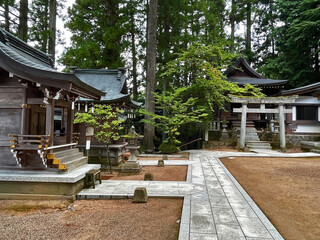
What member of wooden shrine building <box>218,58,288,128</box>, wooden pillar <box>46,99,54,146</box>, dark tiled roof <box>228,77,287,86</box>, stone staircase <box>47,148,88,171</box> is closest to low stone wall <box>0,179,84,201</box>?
stone staircase <box>47,148,88,171</box>

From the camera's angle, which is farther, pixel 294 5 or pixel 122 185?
pixel 294 5

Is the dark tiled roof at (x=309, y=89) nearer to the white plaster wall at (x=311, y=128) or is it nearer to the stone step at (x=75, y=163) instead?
the white plaster wall at (x=311, y=128)

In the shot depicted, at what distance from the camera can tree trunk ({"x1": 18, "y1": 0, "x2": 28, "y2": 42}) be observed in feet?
48.5

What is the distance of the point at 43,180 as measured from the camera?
5195 millimetres

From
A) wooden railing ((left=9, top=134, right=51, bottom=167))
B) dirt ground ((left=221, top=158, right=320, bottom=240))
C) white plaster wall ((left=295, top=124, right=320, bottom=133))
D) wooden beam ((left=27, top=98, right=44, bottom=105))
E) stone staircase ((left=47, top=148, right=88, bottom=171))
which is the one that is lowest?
dirt ground ((left=221, top=158, right=320, bottom=240))

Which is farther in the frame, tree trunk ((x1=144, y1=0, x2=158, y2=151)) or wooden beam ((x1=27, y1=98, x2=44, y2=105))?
tree trunk ((x1=144, y1=0, x2=158, y2=151))

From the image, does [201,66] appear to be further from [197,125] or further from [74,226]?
[74,226]

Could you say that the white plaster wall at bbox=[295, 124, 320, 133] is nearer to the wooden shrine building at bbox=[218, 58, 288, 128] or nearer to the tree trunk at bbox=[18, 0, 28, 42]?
the wooden shrine building at bbox=[218, 58, 288, 128]

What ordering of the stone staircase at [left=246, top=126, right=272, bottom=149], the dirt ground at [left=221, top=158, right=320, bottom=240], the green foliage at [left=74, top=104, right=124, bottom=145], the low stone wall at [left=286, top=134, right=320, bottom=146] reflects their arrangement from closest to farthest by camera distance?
the dirt ground at [left=221, top=158, right=320, bottom=240] < the green foliage at [left=74, top=104, right=124, bottom=145] < the stone staircase at [left=246, top=126, right=272, bottom=149] < the low stone wall at [left=286, top=134, right=320, bottom=146]

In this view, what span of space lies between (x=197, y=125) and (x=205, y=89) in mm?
3712

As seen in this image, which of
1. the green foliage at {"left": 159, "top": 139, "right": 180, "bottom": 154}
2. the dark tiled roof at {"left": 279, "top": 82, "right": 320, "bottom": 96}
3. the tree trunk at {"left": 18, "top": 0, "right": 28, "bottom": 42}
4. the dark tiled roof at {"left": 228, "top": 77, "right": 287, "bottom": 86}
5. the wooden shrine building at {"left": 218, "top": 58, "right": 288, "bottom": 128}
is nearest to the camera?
the green foliage at {"left": 159, "top": 139, "right": 180, "bottom": 154}

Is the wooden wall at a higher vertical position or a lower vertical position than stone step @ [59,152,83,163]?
higher

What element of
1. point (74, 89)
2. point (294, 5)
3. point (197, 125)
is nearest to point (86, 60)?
point (197, 125)

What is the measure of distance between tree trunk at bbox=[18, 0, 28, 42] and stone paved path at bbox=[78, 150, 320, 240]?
15.2m
